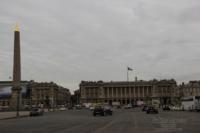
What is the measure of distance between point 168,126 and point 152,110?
188 feet

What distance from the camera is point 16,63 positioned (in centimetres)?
8312

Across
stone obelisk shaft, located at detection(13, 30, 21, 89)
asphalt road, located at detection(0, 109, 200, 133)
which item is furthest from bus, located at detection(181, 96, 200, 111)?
asphalt road, located at detection(0, 109, 200, 133)

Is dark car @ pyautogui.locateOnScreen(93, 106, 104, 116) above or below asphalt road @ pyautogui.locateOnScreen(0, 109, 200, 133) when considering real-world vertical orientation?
above

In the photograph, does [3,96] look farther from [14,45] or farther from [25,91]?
[14,45]

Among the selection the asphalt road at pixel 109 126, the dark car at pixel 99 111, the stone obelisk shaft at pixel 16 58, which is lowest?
the asphalt road at pixel 109 126

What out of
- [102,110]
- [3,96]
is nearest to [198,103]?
[102,110]

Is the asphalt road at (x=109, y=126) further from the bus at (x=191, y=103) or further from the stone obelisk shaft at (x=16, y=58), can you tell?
the stone obelisk shaft at (x=16, y=58)

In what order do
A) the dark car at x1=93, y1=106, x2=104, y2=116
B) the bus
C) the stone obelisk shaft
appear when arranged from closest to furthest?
the dark car at x1=93, y1=106, x2=104, y2=116 < the bus < the stone obelisk shaft

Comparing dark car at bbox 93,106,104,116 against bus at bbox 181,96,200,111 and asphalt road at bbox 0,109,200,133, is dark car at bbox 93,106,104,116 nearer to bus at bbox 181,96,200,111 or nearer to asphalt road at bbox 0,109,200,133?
asphalt road at bbox 0,109,200,133

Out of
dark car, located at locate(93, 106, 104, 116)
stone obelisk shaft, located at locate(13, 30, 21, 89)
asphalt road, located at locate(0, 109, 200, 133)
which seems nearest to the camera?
asphalt road, located at locate(0, 109, 200, 133)

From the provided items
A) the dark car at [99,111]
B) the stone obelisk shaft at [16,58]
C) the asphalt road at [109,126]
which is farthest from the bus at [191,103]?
the asphalt road at [109,126]

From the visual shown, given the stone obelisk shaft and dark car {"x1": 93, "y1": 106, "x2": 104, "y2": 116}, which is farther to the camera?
the stone obelisk shaft

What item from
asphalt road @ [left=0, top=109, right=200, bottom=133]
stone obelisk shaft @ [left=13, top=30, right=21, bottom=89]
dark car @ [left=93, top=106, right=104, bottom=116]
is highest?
stone obelisk shaft @ [left=13, top=30, right=21, bottom=89]

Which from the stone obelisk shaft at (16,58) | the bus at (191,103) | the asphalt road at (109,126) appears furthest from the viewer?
the stone obelisk shaft at (16,58)
